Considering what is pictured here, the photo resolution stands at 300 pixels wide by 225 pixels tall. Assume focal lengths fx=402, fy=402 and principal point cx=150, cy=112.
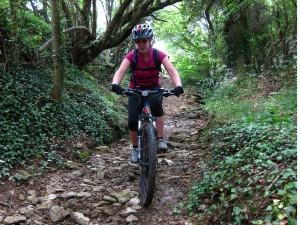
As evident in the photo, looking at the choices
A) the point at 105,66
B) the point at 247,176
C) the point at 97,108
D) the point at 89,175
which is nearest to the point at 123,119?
the point at 97,108

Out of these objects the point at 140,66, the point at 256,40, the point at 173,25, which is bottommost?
the point at 140,66

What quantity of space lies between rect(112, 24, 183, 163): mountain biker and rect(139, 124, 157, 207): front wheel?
437 mm

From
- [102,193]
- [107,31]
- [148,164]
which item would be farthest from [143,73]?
[107,31]

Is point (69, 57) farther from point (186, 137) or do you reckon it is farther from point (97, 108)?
point (186, 137)

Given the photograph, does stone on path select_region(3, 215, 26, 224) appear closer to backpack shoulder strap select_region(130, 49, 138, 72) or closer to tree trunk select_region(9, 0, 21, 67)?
backpack shoulder strap select_region(130, 49, 138, 72)

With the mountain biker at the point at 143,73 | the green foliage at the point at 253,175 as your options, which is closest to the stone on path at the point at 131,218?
the green foliage at the point at 253,175

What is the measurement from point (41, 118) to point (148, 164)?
338 cm

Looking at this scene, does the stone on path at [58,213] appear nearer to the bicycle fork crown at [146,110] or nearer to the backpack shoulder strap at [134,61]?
the bicycle fork crown at [146,110]

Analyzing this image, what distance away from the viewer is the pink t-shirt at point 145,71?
5.86m

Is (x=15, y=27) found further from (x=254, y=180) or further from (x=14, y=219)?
(x=254, y=180)

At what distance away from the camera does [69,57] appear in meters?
14.0

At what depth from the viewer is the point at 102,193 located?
233 inches

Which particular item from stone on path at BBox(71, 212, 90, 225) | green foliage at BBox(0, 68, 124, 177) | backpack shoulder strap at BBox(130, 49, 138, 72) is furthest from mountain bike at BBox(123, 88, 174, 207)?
green foliage at BBox(0, 68, 124, 177)

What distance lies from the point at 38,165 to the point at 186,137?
3910 mm
